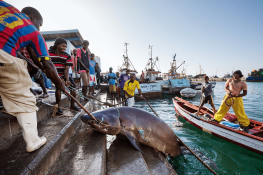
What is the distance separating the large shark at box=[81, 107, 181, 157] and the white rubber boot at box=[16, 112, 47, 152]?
0.94 m

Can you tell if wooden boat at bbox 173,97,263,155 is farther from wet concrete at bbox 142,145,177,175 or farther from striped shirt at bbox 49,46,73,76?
striped shirt at bbox 49,46,73,76

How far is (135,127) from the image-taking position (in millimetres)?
2768

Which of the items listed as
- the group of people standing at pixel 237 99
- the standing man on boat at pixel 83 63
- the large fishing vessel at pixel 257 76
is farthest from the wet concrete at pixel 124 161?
the large fishing vessel at pixel 257 76

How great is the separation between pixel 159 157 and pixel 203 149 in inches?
108

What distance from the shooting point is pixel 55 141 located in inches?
71.6

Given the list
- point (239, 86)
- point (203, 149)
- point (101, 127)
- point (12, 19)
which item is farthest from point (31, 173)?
point (239, 86)

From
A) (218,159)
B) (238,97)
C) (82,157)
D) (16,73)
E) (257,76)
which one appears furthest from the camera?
(257,76)

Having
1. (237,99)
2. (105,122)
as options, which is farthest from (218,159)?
(105,122)

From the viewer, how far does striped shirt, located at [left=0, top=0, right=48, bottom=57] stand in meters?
1.32

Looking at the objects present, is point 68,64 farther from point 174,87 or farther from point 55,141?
point 174,87

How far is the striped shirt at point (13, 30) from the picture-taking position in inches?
51.9

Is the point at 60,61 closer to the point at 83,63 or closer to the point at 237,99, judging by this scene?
the point at 83,63

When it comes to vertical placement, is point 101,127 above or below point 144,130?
above

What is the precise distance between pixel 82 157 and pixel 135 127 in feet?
4.20
